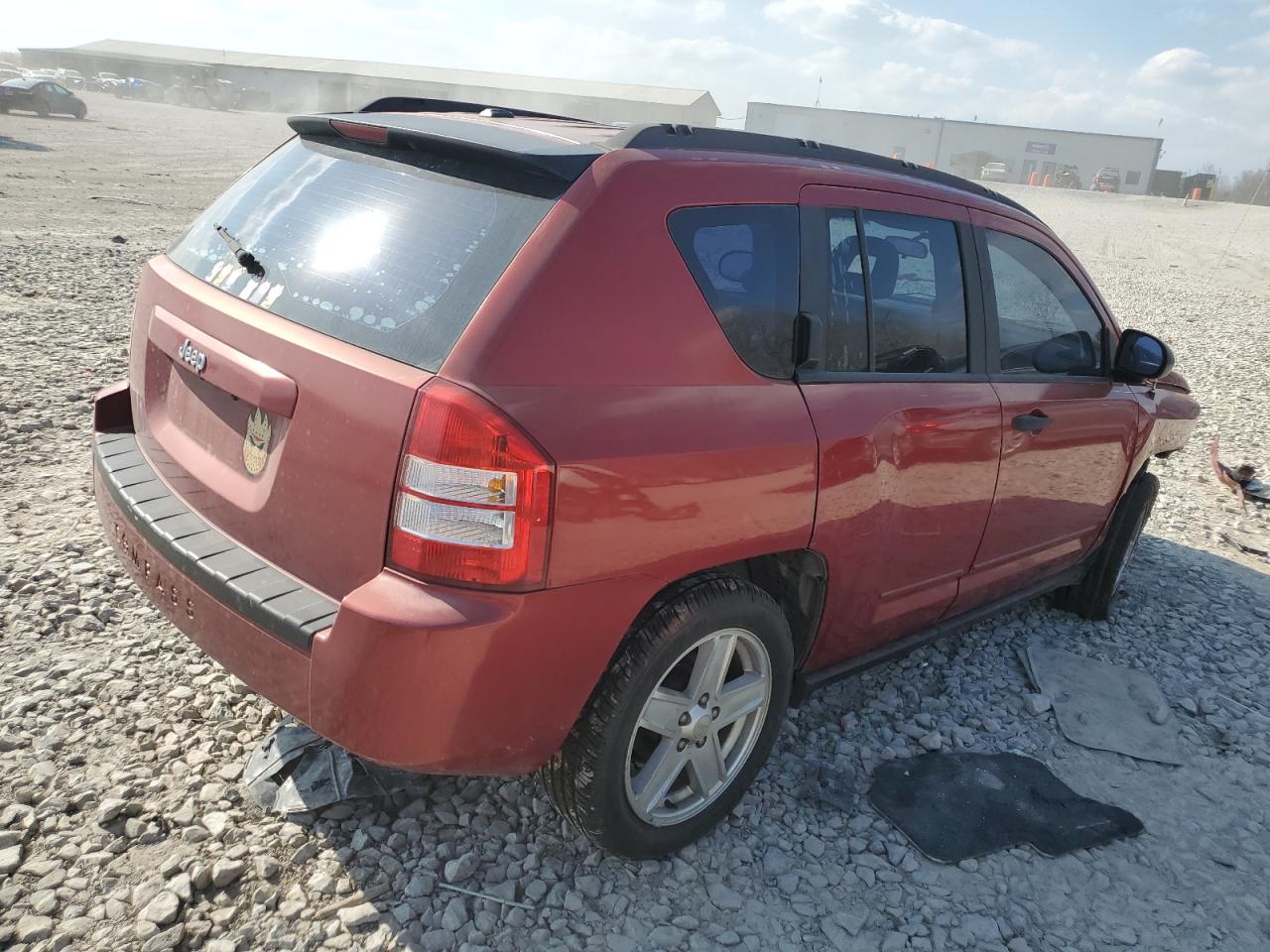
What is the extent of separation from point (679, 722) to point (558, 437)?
98cm

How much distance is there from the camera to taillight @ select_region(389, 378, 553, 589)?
6.47 feet

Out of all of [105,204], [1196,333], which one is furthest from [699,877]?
[105,204]

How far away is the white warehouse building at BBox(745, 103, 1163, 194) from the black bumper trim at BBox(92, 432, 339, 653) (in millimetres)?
67347

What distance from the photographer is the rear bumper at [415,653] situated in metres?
1.99

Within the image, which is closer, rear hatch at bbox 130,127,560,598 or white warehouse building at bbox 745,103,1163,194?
rear hatch at bbox 130,127,560,598

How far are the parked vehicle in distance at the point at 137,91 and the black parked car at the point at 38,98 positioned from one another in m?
30.9

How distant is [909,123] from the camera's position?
2803 inches

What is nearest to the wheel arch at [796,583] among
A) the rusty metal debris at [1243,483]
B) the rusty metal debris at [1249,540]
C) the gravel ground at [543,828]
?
the gravel ground at [543,828]

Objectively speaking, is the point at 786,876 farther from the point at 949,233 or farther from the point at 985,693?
the point at 949,233

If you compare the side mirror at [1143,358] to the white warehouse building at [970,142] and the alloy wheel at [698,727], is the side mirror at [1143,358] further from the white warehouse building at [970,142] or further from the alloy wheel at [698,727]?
the white warehouse building at [970,142]

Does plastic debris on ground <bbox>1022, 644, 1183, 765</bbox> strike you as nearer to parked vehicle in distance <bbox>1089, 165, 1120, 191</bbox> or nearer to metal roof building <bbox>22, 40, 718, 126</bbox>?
parked vehicle in distance <bbox>1089, 165, 1120, 191</bbox>

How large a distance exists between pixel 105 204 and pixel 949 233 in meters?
15.4

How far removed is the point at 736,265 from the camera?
8.13 ft

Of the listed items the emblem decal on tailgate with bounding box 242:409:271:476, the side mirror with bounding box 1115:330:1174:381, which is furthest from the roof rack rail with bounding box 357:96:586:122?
the side mirror with bounding box 1115:330:1174:381
